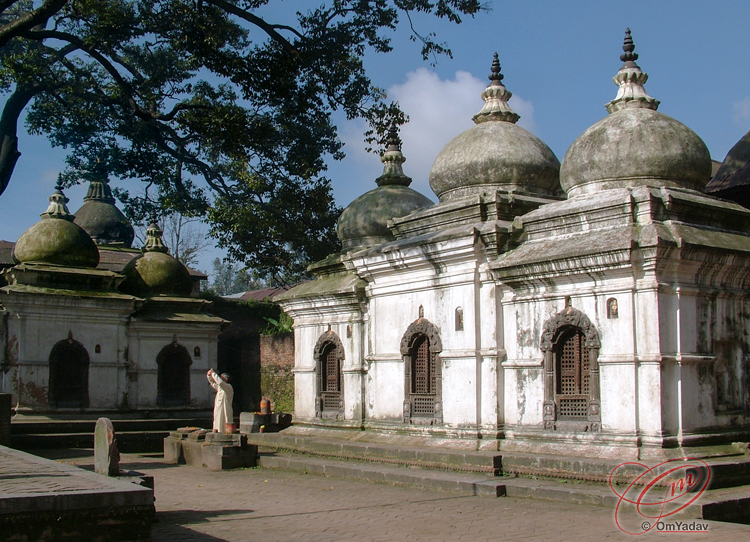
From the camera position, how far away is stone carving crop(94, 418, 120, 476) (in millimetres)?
8070

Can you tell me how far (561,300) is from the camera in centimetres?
1084

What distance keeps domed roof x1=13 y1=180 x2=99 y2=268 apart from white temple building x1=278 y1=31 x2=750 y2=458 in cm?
765

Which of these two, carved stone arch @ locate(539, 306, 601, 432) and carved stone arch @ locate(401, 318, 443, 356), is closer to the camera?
carved stone arch @ locate(539, 306, 601, 432)

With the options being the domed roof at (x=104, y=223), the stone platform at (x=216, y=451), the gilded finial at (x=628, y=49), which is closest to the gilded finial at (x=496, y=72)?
the gilded finial at (x=628, y=49)

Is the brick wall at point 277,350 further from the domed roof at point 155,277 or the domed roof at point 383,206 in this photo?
the domed roof at point 383,206

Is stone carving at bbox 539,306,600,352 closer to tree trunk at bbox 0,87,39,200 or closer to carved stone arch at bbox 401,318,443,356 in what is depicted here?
carved stone arch at bbox 401,318,443,356

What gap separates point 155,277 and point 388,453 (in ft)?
34.6

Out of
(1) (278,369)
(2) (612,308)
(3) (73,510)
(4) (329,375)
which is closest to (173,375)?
(1) (278,369)

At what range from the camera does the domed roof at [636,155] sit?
11086mm

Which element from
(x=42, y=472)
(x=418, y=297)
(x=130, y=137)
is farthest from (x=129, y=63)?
(x=42, y=472)

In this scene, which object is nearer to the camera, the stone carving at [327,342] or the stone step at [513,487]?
the stone step at [513,487]

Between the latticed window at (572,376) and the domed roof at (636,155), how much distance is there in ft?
7.24

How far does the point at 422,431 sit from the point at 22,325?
989cm

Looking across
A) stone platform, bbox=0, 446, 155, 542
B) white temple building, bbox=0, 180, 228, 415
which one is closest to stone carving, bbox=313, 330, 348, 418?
white temple building, bbox=0, 180, 228, 415
